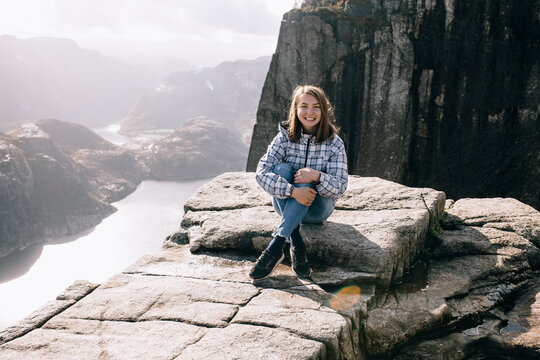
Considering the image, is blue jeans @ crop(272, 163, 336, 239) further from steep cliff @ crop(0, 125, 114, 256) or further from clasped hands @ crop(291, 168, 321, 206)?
steep cliff @ crop(0, 125, 114, 256)

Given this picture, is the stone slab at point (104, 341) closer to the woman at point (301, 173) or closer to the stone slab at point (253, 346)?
the stone slab at point (253, 346)

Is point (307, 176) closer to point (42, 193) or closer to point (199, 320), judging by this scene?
point (199, 320)

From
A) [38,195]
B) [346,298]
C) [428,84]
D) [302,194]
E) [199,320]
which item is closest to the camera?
[199,320]

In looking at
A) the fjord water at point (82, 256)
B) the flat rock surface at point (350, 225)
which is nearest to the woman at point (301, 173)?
the flat rock surface at point (350, 225)

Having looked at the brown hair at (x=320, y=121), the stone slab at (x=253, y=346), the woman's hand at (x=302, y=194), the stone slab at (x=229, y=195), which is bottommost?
the stone slab at (x=253, y=346)

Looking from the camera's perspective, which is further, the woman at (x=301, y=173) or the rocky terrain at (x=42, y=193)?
the rocky terrain at (x=42, y=193)

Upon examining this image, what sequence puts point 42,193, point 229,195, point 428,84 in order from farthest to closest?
point 42,193 → point 428,84 → point 229,195

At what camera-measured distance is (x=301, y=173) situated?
20.0 feet

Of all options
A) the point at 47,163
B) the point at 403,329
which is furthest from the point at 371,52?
the point at 47,163

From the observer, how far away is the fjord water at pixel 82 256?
3847 inches

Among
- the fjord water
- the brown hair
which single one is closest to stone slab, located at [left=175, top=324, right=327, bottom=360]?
the brown hair

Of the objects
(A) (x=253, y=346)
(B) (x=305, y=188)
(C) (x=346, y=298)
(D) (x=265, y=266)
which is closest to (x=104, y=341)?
(A) (x=253, y=346)

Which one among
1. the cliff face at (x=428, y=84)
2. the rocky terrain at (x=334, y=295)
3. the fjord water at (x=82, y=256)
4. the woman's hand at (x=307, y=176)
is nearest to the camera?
the rocky terrain at (x=334, y=295)

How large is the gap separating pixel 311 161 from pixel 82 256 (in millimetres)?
129710
